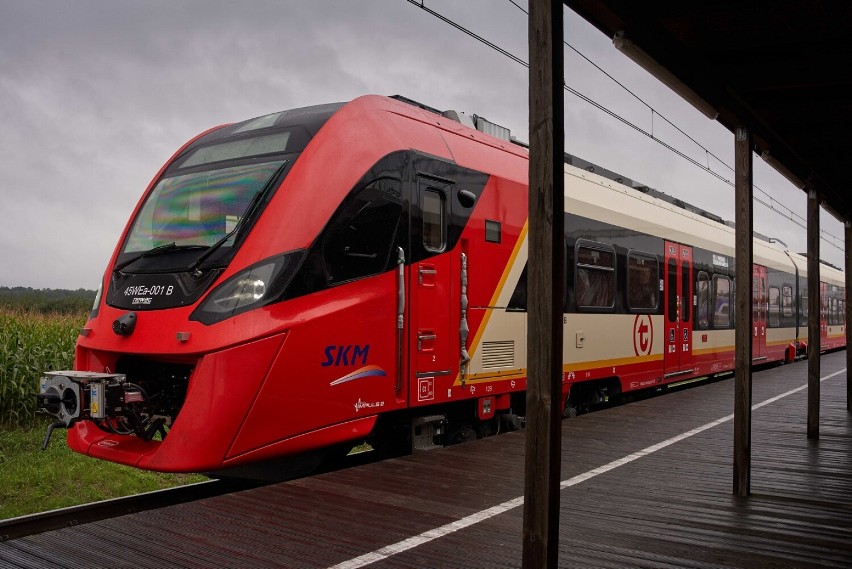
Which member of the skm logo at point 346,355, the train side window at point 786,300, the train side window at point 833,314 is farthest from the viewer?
the train side window at point 833,314

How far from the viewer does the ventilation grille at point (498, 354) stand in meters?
8.03

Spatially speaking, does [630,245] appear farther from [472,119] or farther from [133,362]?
[133,362]

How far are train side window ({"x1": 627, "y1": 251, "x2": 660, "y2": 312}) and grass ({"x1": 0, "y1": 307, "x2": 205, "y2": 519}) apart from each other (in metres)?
6.82

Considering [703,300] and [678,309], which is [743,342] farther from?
[703,300]

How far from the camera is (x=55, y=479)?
28.6ft

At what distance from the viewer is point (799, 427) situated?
9.38 metres

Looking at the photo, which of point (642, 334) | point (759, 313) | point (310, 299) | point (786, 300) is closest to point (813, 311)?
point (642, 334)

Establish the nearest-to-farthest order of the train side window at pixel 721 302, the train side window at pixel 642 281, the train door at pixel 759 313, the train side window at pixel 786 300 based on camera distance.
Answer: the train side window at pixel 642 281
the train side window at pixel 721 302
the train door at pixel 759 313
the train side window at pixel 786 300

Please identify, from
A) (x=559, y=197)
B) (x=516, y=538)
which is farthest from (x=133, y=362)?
(x=559, y=197)

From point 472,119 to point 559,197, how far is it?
5.93m

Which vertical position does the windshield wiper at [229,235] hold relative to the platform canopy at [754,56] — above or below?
below

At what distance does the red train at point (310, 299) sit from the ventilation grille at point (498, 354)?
24 mm

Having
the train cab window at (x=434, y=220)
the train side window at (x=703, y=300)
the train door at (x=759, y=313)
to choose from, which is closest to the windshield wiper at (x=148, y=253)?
the train cab window at (x=434, y=220)

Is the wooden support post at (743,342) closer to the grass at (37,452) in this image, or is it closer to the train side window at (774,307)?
the grass at (37,452)
